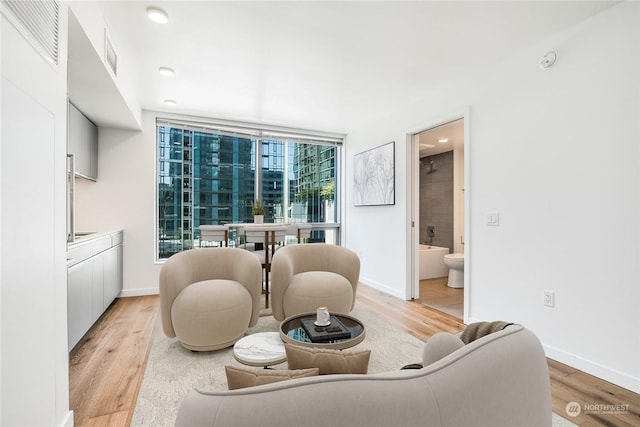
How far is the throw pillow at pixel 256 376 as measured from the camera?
0.77 meters

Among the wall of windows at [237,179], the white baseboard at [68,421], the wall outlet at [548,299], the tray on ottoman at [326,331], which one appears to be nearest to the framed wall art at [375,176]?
the wall of windows at [237,179]

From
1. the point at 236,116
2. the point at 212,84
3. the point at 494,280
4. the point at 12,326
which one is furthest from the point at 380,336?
the point at 236,116

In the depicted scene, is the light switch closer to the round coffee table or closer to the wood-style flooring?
the wood-style flooring

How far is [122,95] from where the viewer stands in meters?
2.88

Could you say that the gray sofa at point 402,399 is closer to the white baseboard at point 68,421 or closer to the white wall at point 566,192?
the white baseboard at point 68,421

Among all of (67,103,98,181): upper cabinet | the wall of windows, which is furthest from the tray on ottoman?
the wall of windows

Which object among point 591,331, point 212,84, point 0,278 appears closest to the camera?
point 0,278

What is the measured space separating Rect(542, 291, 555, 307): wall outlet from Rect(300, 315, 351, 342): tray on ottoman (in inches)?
66.8

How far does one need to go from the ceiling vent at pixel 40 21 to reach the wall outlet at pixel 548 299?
11.4 feet

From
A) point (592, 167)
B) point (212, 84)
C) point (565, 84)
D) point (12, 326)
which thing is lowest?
point (12, 326)

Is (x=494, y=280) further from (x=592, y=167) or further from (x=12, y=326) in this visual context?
(x=12, y=326)

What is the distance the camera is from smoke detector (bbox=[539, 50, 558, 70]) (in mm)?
2377

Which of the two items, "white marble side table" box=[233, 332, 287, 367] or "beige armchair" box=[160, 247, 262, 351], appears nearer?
"white marble side table" box=[233, 332, 287, 367]

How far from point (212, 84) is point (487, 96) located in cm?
279
